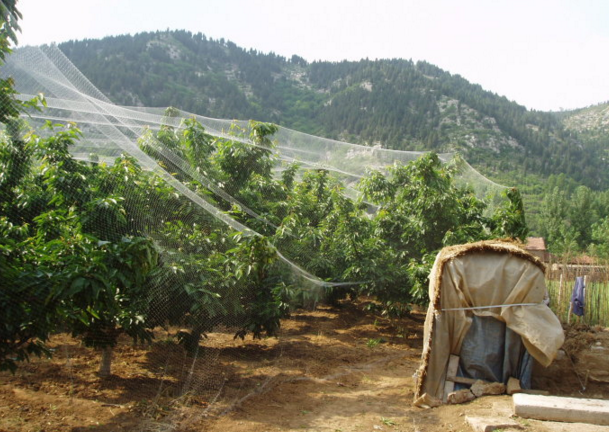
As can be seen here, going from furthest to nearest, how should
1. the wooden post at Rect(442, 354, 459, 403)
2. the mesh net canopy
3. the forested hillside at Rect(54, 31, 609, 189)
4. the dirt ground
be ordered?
the forested hillside at Rect(54, 31, 609, 189), the wooden post at Rect(442, 354, 459, 403), the dirt ground, the mesh net canopy

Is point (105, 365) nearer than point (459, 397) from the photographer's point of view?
No

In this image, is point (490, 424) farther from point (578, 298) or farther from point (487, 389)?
point (578, 298)

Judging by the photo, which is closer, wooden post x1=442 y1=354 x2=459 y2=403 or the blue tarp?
wooden post x1=442 y1=354 x2=459 y2=403

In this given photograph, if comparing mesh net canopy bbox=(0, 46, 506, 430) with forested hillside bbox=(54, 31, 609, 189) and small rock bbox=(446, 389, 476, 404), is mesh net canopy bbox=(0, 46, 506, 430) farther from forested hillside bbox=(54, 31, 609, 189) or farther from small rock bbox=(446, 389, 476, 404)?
forested hillside bbox=(54, 31, 609, 189)

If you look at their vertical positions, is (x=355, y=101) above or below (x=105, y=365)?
above

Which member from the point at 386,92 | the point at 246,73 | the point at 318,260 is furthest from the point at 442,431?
the point at 246,73

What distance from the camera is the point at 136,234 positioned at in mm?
4555

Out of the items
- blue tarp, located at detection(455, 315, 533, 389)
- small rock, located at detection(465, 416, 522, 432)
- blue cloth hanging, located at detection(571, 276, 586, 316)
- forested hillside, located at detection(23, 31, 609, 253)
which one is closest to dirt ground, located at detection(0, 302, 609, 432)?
small rock, located at detection(465, 416, 522, 432)

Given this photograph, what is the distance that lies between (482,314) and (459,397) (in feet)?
2.89

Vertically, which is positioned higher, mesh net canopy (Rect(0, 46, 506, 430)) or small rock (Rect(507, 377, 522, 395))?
mesh net canopy (Rect(0, 46, 506, 430))

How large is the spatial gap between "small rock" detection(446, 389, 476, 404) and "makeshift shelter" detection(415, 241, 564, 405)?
0.46ft

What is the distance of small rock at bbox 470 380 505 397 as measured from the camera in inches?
189

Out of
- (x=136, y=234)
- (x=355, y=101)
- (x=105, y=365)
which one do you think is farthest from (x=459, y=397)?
(x=355, y=101)

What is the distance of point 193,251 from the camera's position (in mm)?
5203
